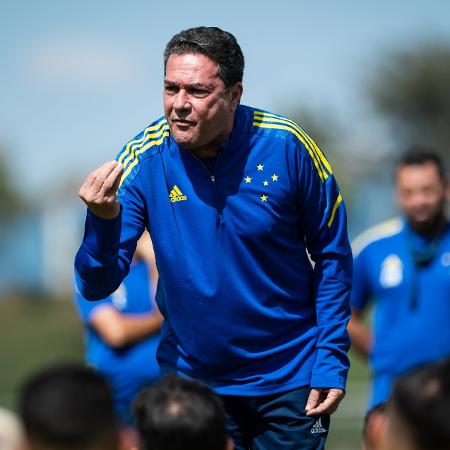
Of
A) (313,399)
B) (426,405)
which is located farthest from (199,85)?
(426,405)

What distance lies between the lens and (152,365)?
28.2 ft

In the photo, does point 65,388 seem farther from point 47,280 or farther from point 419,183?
point 47,280

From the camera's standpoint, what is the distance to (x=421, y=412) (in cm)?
342

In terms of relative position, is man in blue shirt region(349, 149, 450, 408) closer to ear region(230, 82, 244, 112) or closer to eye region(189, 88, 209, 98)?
ear region(230, 82, 244, 112)

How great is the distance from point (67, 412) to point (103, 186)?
5.70 ft

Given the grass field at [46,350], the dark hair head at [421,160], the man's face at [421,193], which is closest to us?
the man's face at [421,193]

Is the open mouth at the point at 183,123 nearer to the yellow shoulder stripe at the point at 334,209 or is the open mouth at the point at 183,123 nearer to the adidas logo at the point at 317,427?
the yellow shoulder stripe at the point at 334,209

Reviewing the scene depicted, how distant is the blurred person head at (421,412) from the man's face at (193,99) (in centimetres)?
199

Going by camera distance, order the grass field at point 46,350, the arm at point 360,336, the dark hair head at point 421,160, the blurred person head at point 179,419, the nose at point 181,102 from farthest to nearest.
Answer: the grass field at point 46,350 → the arm at point 360,336 → the dark hair head at point 421,160 → the nose at point 181,102 → the blurred person head at point 179,419

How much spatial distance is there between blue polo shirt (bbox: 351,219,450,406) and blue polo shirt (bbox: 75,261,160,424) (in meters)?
1.66

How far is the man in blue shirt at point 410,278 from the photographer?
8.00 metres

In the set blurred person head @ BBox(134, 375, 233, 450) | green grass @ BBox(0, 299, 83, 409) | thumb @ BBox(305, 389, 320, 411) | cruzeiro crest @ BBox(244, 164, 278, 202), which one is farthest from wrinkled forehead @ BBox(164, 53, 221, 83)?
green grass @ BBox(0, 299, 83, 409)

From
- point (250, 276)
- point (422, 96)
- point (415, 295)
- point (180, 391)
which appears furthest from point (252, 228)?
point (422, 96)

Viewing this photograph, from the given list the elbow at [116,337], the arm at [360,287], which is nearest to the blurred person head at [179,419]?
the elbow at [116,337]
